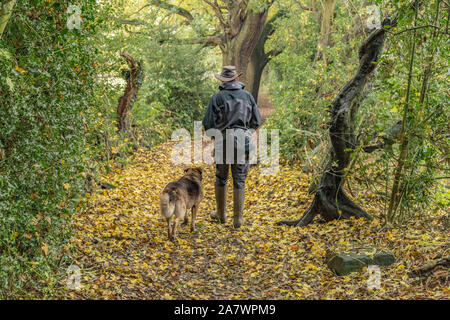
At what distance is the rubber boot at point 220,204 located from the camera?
26.0 feet

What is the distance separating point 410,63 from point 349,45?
581 cm

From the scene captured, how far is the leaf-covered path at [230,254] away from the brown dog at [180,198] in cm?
33

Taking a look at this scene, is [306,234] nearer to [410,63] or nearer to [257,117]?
[257,117]

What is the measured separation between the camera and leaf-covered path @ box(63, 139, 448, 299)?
5.25m

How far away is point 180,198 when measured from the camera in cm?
684

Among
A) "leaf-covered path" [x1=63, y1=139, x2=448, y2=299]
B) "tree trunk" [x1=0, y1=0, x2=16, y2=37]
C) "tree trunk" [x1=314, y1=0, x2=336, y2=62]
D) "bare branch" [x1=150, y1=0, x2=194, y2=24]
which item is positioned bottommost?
"leaf-covered path" [x1=63, y1=139, x2=448, y2=299]

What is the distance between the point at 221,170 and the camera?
25.6 feet

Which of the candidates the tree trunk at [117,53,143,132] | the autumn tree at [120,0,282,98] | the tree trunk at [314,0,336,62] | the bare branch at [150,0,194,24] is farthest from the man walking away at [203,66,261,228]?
the bare branch at [150,0,194,24]

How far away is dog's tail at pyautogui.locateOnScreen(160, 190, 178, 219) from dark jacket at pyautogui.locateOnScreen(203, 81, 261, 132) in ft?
5.32

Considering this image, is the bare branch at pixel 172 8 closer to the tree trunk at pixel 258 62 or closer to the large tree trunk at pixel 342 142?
the tree trunk at pixel 258 62

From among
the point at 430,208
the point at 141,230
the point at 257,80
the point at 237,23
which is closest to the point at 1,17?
the point at 141,230

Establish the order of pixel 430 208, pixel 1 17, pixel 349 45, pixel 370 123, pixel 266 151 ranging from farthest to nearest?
pixel 266 151
pixel 349 45
pixel 370 123
pixel 430 208
pixel 1 17

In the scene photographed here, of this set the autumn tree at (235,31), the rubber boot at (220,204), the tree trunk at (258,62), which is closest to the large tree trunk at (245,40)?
the autumn tree at (235,31)
